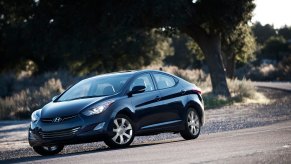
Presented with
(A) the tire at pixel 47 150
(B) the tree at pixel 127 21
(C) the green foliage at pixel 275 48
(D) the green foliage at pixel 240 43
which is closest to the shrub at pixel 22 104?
(B) the tree at pixel 127 21

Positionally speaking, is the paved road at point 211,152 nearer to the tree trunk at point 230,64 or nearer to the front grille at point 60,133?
the front grille at point 60,133

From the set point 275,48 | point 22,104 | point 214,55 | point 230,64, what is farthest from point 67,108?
point 275,48

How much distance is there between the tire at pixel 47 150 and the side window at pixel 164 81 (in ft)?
7.87

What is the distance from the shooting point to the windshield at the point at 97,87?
566 inches

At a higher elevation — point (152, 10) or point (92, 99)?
point (152, 10)

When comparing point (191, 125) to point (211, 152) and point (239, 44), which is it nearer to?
point (211, 152)

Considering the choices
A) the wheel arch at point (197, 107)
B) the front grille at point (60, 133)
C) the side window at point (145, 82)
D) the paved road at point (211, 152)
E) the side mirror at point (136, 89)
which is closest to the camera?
the paved road at point (211, 152)

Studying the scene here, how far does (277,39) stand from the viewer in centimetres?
9994

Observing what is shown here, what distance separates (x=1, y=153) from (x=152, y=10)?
51.0 ft

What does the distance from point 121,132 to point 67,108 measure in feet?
3.60

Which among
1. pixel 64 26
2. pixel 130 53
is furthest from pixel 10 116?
pixel 130 53

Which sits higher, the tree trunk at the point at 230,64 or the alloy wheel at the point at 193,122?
the tree trunk at the point at 230,64

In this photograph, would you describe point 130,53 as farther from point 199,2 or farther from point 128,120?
point 128,120

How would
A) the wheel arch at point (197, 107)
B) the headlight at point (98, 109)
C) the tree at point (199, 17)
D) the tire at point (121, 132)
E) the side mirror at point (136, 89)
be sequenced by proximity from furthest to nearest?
the tree at point (199, 17), the wheel arch at point (197, 107), the side mirror at point (136, 89), the tire at point (121, 132), the headlight at point (98, 109)
